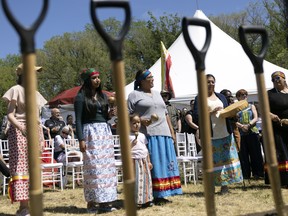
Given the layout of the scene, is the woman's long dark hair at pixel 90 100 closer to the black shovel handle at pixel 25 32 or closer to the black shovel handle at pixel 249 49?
the black shovel handle at pixel 249 49

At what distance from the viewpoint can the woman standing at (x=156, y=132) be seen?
5363mm

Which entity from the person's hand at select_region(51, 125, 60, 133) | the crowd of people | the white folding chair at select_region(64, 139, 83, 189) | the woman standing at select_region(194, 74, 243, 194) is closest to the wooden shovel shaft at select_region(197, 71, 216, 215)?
the crowd of people

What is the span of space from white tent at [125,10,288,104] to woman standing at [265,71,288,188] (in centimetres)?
761

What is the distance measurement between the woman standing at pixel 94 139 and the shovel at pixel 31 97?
3.74m

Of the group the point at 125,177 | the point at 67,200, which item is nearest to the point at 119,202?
the point at 67,200

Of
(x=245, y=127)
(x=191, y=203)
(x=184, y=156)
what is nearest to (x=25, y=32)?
(x=191, y=203)

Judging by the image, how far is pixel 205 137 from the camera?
67.1 inches

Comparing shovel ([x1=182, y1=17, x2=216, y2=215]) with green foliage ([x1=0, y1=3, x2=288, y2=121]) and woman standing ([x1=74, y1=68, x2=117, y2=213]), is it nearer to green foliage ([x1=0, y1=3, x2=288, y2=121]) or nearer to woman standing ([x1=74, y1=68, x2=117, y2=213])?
woman standing ([x1=74, y1=68, x2=117, y2=213])

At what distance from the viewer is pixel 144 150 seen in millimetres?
5371

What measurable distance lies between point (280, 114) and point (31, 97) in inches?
207

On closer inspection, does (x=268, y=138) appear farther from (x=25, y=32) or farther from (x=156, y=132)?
(x=156, y=132)

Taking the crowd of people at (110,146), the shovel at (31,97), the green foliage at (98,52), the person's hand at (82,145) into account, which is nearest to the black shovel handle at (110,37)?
the shovel at (31,97)

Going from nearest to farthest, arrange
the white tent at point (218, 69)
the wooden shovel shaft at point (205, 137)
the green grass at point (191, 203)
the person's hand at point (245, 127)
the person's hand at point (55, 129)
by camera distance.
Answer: the wooden shovel shaft at point (205, 137)
the green grass at point (191, 203)
the person's hand at point (245, 127)
the person's hand at point (55, 129)
the white tent at point (218, 69)

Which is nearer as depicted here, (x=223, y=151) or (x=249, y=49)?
(x=249, y=49)
